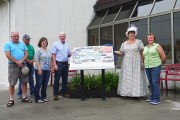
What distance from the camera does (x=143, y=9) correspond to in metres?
10.4

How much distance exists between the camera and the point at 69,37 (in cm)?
1229

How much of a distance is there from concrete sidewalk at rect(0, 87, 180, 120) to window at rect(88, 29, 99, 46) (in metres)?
5.14

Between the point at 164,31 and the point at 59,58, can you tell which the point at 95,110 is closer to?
the point at 59,58

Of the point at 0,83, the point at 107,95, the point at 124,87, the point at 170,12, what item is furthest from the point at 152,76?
the point at 0,83

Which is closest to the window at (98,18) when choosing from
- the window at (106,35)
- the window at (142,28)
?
the window at (106,35)

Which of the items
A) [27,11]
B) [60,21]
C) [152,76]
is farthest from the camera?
[60,21]

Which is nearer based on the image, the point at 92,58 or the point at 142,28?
the point at 92,58

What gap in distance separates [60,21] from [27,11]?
145 centimetres

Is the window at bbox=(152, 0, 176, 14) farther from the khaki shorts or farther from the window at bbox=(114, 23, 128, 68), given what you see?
the khaki shorts

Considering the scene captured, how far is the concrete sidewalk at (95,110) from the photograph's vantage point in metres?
5.97

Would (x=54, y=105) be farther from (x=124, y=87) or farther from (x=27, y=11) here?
(x=27, y=11)

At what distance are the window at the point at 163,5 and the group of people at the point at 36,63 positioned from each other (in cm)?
354

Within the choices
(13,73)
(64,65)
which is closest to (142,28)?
(64,65)

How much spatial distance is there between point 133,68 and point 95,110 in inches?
68.2
